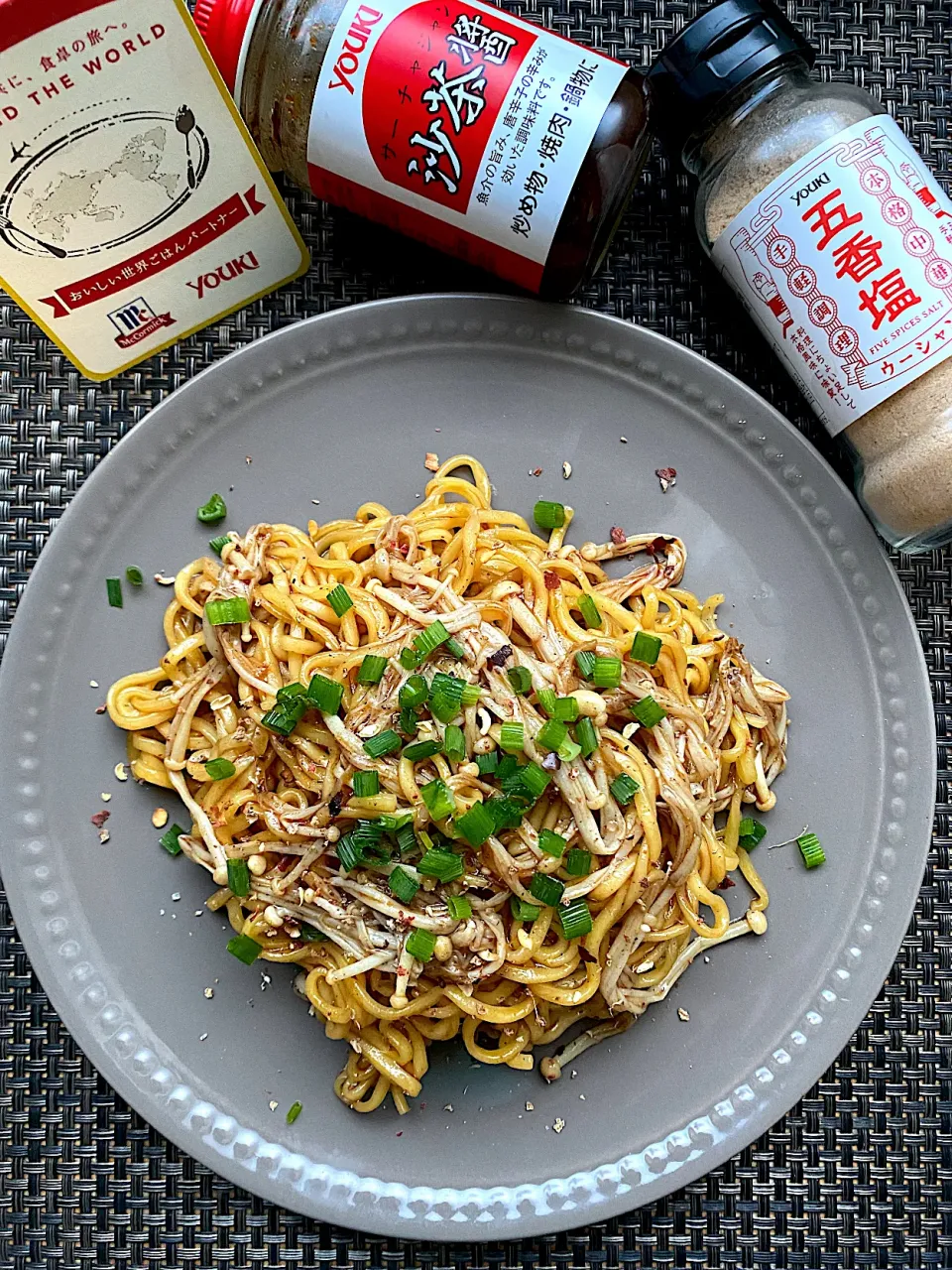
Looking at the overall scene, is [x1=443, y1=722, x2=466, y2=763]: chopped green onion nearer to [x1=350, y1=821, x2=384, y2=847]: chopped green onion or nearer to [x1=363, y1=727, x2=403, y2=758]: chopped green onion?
[x1=363, y1=727, x2=403, y2=758]: chopped green onion

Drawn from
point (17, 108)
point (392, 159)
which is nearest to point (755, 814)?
point (392, 159)

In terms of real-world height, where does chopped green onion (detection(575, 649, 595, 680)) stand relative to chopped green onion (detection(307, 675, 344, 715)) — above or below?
below

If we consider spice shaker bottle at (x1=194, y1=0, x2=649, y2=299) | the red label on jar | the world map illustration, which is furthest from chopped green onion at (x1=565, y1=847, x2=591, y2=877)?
the world map illustration

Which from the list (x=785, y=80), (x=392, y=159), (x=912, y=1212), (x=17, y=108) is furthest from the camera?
(x=912, y=1212)

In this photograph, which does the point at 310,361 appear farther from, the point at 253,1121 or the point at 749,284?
Answer: the point at 253,1121

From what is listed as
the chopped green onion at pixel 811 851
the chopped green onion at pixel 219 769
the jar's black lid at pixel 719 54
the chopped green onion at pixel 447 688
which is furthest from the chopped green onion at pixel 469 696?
the jar's black lid at pixel 719 54
